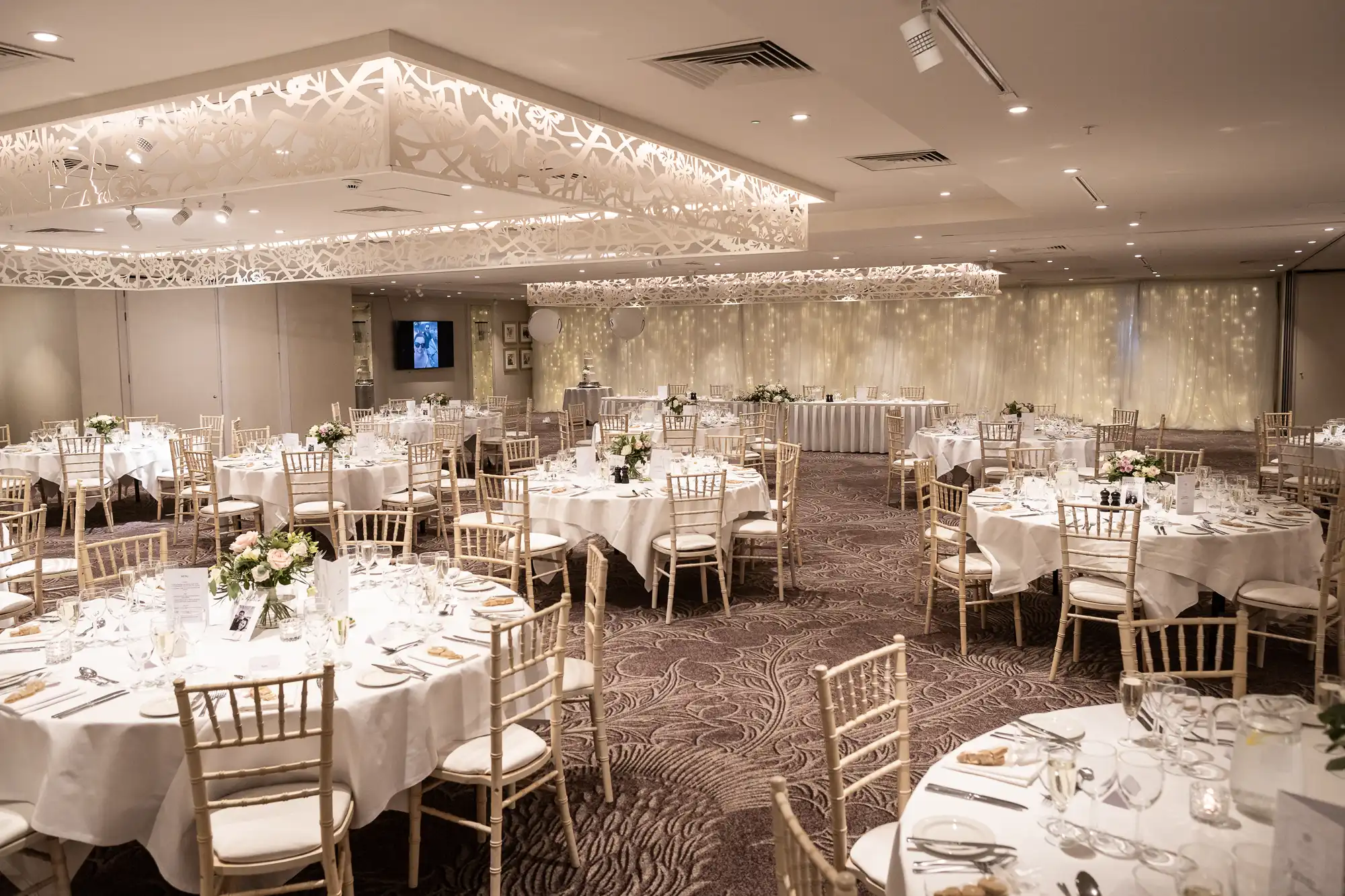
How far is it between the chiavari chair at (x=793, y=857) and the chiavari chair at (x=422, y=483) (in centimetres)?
700

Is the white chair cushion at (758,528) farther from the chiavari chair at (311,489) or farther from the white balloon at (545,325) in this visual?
the white balloon at (545,325)

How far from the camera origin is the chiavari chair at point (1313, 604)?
4797mm

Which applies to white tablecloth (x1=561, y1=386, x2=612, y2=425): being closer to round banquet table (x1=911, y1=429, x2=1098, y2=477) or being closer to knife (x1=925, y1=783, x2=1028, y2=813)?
round banquet table (x1=911, y1=429, x2=1098, y2=477)

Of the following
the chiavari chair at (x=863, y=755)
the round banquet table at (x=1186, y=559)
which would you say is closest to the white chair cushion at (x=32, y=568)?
the chiavari chair at (x=863, y=755)

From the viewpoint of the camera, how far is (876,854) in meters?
2.64

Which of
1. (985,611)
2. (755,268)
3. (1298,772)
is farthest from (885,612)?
(755,268)

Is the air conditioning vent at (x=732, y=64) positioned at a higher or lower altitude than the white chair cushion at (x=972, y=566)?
higher

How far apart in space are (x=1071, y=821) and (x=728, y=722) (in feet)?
9.16

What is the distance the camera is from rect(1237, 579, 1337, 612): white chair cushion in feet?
16.8

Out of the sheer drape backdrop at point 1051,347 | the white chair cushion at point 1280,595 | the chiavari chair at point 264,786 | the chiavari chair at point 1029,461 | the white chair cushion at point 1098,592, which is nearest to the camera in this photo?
the chiavari chair at point 264,786

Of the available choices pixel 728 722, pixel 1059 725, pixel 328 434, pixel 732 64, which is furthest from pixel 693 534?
pixel 1059 725

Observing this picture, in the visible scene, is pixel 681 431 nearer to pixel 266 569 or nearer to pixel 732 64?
pixel 732 64

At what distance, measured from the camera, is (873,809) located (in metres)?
3.94

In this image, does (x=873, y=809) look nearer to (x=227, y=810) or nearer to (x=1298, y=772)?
(x=1298, y=772)
